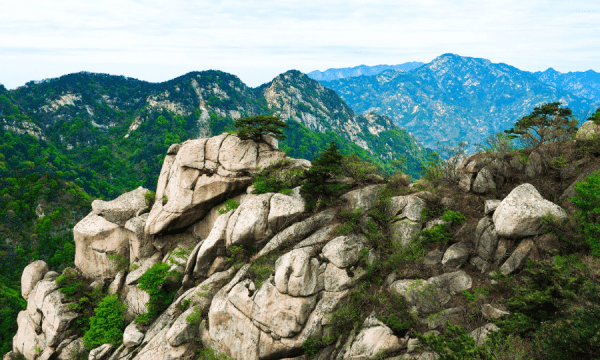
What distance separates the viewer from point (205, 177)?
29828 mm

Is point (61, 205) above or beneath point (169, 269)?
beneath

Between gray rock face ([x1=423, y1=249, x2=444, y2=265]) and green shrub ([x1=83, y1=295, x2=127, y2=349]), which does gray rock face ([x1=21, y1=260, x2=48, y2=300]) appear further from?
gray rock face ([x1=423, y1=249, x2=444, y2=265])

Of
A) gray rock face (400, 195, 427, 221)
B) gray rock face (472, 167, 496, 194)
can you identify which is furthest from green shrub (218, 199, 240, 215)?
gray rock face (472, 167, 496, 194)

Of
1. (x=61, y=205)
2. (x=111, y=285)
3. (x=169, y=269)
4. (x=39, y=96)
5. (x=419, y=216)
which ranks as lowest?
(x=61, y=205)

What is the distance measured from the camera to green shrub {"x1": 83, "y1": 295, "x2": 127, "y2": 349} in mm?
25922

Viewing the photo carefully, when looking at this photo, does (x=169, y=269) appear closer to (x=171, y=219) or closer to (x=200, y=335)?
(x=171, y=219)

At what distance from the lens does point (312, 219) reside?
2453 centimetres

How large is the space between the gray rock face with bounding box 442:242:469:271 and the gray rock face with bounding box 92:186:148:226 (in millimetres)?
29164

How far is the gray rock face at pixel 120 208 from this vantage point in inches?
1265

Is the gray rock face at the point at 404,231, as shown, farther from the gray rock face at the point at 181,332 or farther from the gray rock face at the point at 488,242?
the gray rock face at the point at 181,332

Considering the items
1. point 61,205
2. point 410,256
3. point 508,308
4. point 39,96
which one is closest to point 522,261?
point 508,308

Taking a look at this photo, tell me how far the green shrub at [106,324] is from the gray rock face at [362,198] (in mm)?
21612

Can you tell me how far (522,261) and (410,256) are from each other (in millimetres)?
5946

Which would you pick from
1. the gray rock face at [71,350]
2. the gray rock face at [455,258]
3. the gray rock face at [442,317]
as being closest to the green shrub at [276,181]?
the gray rock face at [455,258]
